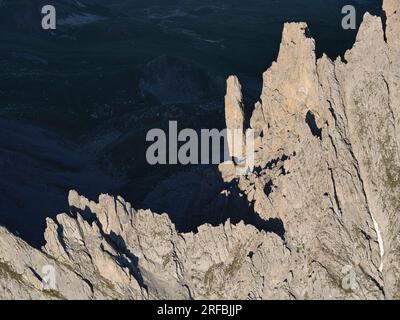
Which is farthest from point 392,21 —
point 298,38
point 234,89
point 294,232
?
point 294,232

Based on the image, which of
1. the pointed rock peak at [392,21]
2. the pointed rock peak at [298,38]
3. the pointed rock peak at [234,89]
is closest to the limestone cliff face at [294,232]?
the pointed rock peak at [392,21]

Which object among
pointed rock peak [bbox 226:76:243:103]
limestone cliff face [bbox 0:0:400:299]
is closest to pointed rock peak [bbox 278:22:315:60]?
limestone cliff face [bbox 0:0:400:299]

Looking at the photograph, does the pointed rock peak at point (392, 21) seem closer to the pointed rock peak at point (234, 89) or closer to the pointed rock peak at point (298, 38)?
the pointed rock peak at point (298, 38)

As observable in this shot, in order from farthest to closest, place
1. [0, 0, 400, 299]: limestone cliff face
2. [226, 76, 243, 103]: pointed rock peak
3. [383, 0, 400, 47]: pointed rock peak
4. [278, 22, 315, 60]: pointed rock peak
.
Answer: [226, 76, 243, 103]: pointed rock peak
[278, 22, 315, 60]: pointed rock peak
[383, 0, 400, 47]: pointed rock peak
[0, 0, 400, 299]: limestone cliff face

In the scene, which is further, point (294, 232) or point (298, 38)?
point (298, 38)

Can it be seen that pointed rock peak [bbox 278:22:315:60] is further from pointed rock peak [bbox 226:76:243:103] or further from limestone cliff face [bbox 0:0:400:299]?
Answer: pointed rock peak [bbox 226:76:243:103]

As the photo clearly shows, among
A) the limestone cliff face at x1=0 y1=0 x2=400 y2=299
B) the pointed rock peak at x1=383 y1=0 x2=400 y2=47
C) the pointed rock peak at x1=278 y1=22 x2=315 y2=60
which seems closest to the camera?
the limestone cliff face at x1=0 y1=0 x2=400 y2=299

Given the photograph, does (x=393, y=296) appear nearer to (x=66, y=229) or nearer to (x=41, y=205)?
(x=66, y=229)

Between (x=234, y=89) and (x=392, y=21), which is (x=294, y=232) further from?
(x=392, y=21)

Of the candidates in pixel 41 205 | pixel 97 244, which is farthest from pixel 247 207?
pixel 41 205

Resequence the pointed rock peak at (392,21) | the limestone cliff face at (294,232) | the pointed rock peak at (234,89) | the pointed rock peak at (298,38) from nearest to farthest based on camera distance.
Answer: the limestone cliff face at (294,232) < the pointed rock peak at (392,21) < the pointed rock peak at (298,38) < the pointed rock peak at (234,89)
